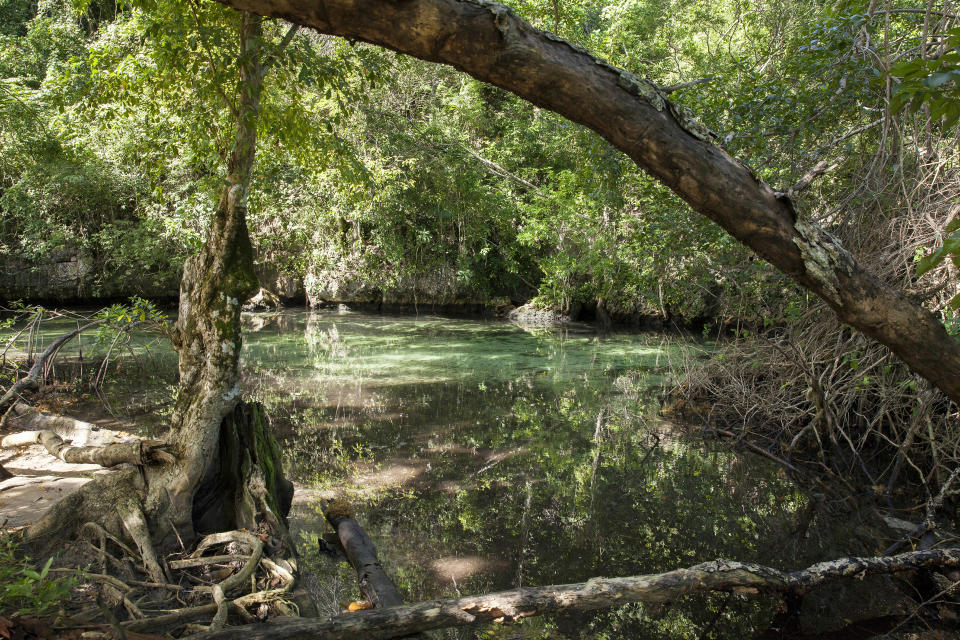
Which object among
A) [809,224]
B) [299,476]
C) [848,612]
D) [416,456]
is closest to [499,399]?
[416,456]

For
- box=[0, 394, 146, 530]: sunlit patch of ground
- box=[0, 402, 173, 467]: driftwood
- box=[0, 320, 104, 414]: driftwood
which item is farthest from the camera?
box=[0, 320, 104, 414]: driftwood

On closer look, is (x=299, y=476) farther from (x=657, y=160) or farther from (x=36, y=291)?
(x=36, y=291)

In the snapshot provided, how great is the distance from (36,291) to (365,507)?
20.9 m

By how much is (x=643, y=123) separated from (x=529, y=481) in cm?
475

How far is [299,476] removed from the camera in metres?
5.89

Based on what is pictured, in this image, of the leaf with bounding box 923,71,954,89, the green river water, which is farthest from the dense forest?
the green river water

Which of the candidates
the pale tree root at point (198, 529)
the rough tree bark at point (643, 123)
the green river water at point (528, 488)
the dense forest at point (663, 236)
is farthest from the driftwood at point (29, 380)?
the rough tree bark at point (643, 123)

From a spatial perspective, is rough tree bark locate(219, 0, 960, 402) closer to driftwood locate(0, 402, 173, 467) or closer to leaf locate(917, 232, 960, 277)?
leaf locate(917, 232, 960, 277)

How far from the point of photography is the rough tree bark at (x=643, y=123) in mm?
1608

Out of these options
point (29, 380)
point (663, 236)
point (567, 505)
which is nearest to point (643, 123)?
point (567, 505)

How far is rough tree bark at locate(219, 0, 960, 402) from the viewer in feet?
5.28

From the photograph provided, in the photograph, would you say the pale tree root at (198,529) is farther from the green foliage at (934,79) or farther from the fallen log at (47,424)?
the green foliage at (934,79)

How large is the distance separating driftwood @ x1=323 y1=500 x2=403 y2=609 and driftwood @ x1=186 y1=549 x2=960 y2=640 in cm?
66

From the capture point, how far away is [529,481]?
599 centimetres
